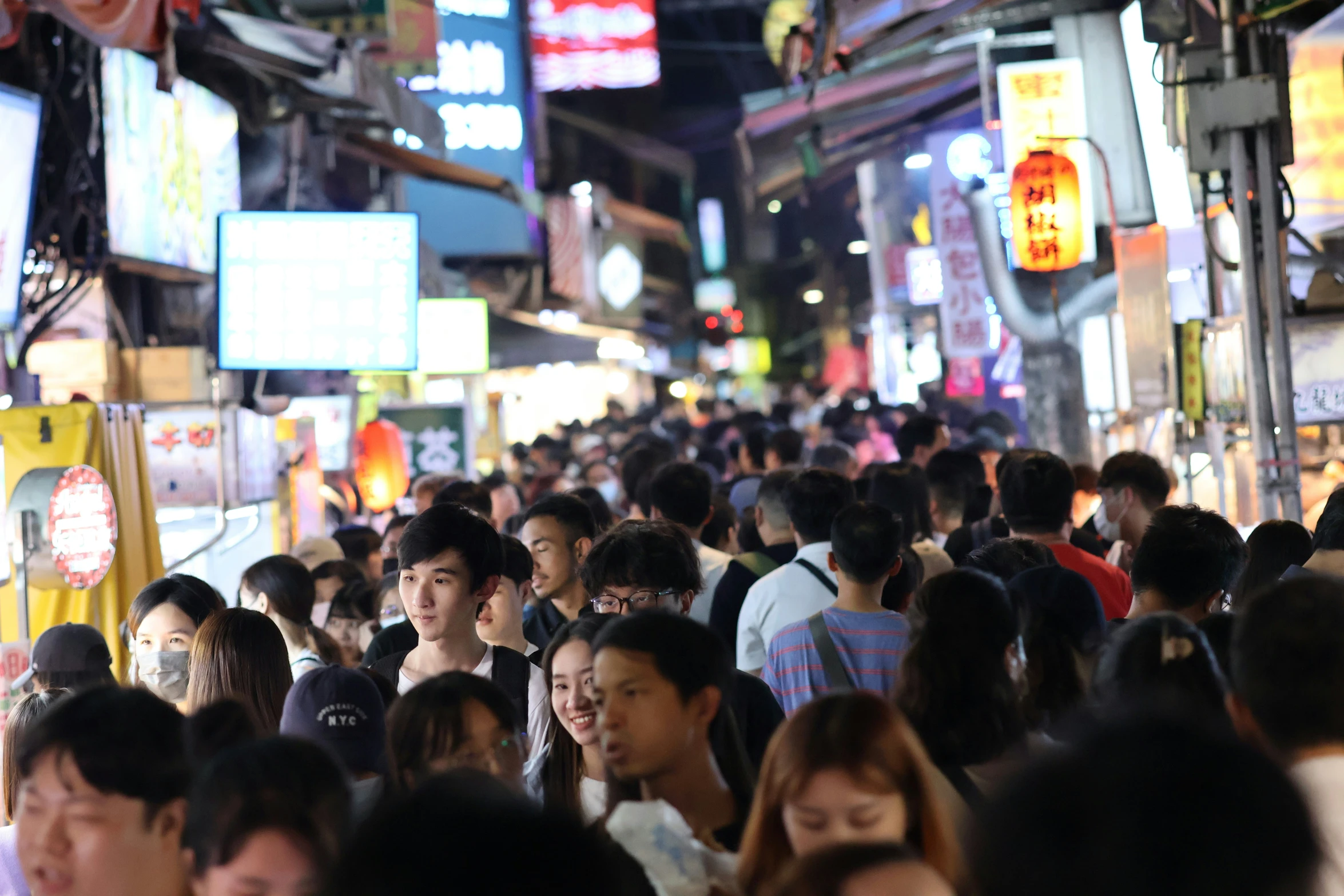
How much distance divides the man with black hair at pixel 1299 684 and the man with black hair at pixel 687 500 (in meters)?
4.10

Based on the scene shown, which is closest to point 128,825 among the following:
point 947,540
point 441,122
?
point 947,540

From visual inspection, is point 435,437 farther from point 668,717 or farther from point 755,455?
point 668,717

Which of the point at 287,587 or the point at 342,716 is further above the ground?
the point at 287,587

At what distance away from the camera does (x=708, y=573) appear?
708 cm

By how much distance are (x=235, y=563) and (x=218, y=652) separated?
589 centimetres

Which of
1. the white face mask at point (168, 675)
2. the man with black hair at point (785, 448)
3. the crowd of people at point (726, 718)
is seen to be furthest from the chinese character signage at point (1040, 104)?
the white face mask at point (168, 675)

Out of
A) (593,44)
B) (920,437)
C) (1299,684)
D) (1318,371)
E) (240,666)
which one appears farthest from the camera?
(593,44)

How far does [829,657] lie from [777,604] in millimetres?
889

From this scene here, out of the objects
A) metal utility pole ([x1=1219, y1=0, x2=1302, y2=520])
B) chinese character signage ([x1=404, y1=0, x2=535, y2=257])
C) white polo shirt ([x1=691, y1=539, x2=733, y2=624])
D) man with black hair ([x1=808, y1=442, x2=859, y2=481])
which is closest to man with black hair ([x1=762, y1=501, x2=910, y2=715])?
white polo shirt ([x1=691, y1=539, x2=733, y2=624])

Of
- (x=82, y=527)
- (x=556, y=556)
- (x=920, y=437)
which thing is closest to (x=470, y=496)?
(x=82, y=527)

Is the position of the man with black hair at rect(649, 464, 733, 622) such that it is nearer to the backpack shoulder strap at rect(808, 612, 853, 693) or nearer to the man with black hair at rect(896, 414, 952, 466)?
the backpack shoulder strap at rect(808, 612, 853, 693)

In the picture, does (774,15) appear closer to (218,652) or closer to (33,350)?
(33,350)

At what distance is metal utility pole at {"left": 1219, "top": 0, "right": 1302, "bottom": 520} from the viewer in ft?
25.0

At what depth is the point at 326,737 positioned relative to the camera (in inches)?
146
